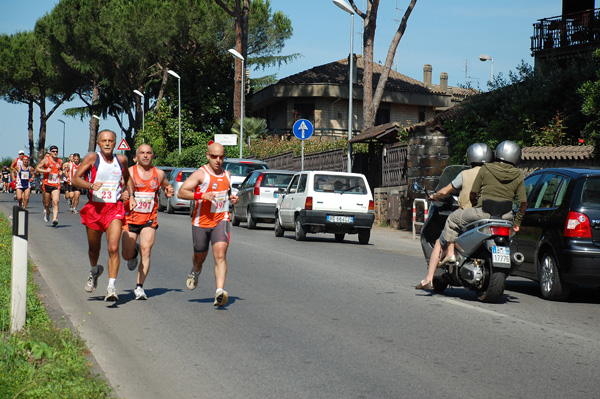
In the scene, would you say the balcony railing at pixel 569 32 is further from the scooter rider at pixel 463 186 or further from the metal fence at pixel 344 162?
the scooter rider at pixel 463 186

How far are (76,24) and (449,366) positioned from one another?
57.6 metres

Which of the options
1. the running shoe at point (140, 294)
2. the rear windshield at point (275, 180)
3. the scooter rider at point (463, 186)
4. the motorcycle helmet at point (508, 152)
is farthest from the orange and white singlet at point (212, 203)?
the rear windshield at point (275, 180)

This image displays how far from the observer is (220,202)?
950 cm

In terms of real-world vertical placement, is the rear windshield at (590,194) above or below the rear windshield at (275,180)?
below

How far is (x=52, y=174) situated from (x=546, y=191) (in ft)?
51.1

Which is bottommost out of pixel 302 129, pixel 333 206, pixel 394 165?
pixel 333 206


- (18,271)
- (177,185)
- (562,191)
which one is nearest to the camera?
(18,271)

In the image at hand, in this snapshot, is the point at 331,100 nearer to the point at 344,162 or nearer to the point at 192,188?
the point at 344,162

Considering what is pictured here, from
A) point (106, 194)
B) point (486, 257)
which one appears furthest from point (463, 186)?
point (106, 194)

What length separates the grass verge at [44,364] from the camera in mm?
5242

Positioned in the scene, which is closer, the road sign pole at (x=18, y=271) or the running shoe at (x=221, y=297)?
the road sign pole at (x=18, y=271)

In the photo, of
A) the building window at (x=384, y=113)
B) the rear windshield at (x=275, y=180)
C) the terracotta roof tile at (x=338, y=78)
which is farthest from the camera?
the building window at (x=384, y=113)

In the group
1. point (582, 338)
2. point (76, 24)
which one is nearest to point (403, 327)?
point (582, 338)

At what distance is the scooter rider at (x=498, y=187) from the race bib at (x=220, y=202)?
8.71ft
